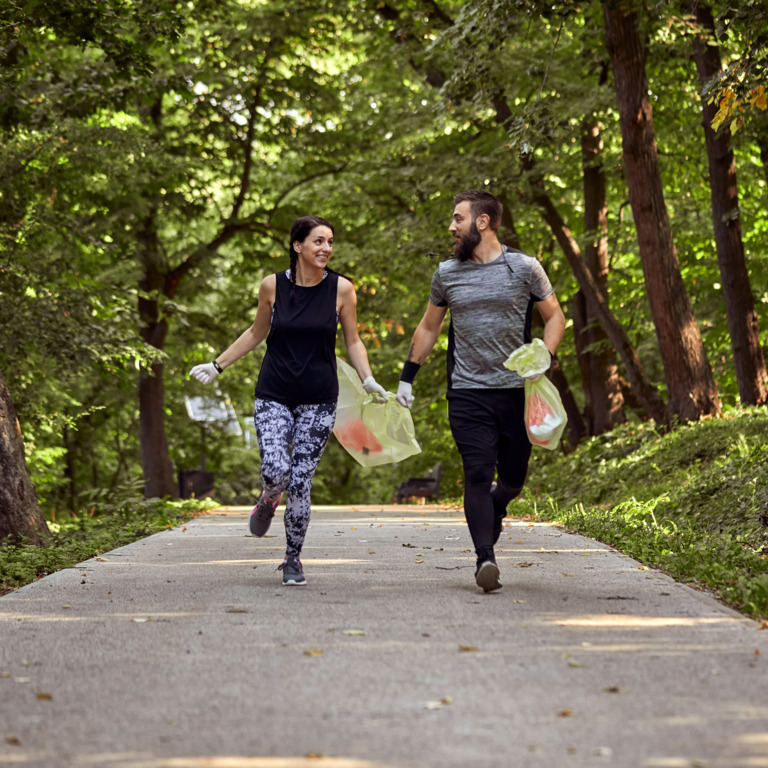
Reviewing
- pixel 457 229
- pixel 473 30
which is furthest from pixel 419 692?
pixel 473 30

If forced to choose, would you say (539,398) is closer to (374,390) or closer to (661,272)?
(374,390)

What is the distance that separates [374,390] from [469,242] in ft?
3.73

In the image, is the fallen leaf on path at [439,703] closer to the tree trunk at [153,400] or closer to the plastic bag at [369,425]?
the plastic bag at [369,425]

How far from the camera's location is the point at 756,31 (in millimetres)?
8938

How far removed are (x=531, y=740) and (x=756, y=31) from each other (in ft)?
23.8

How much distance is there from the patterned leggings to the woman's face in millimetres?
886

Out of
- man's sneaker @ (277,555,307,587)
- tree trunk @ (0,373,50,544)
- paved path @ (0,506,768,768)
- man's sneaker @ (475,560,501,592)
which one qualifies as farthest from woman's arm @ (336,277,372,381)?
tree trunk @ (0,373,50,544)

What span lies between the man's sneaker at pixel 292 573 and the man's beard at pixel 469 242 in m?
2.16

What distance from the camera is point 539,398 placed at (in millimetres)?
6398

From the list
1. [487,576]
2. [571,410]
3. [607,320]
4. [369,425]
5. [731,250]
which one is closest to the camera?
[487,576]

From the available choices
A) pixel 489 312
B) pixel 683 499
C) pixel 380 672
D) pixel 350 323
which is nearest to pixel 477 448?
pixel 489 312

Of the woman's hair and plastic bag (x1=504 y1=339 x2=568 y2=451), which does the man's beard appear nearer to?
plastic bag (x1=504 y1=339 x2=568 y2=451)

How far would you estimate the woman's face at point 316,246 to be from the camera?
6.75m

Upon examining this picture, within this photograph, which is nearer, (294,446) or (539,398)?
(539,398)
